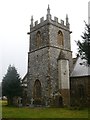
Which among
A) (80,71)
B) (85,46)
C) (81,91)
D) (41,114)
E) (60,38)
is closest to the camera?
(41,114)

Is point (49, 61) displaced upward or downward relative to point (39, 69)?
upward

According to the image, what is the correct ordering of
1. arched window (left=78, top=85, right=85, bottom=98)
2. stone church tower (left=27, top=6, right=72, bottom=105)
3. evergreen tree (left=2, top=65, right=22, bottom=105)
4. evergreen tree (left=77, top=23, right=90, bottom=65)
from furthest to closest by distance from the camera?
evergreen tree (left=2, top=65, right=22, bottom=105) < arched window (left=78, top=85, right=85, bottom=98) < stone church tower (left=27, top=6, right=72, bottom=105) < evergreen tree (left=77, top=23, right=90, bottom=65)

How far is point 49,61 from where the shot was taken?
133ft

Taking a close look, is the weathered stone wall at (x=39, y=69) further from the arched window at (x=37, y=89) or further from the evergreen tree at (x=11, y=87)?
the evergreen tree at (x=11, y=87)

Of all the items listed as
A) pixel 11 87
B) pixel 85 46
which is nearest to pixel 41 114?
pixel 85 46

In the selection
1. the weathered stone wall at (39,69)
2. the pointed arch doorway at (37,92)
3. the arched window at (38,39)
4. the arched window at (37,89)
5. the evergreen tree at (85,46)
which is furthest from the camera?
the arched window at (38,39)

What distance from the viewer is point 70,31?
4638 cm

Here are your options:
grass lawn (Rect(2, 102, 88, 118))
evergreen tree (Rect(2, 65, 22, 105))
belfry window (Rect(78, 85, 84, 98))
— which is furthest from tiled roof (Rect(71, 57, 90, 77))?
grass lawn (Rect(2, 102, 88, 118))

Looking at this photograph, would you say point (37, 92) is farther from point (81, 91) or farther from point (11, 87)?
point (81, 91)

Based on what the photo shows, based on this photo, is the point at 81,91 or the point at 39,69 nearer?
the point at 81,91

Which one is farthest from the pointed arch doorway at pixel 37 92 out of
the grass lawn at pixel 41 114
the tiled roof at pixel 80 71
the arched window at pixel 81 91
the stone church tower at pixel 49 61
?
the grass lawn at pixel 41 114

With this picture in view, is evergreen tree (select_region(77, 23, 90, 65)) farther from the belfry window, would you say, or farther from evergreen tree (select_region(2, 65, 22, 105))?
evergreen tree (select_region(2, 65, 22, 105))

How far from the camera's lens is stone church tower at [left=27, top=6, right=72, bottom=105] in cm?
4000

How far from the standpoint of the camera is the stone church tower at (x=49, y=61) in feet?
131
